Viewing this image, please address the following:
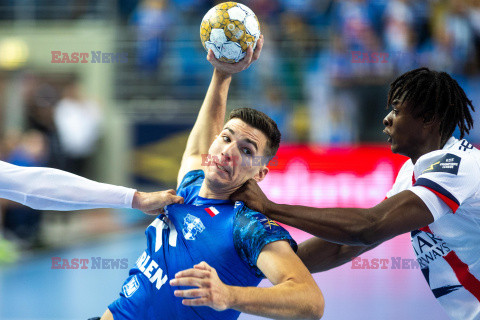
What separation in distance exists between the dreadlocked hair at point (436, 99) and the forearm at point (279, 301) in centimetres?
144

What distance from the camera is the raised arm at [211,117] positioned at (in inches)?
164

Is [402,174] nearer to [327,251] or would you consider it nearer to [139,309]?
[327,251]

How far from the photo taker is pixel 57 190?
3.81 metres

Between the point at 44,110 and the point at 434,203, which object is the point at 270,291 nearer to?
the point at 434,203

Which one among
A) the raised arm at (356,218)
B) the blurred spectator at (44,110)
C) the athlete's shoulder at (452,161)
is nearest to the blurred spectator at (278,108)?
the blurred spectator at (44,110)

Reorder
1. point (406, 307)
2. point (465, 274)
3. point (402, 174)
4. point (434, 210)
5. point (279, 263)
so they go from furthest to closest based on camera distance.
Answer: point (406, 307) < point (402, 174) < point (465, 274) < point (434, 210) < point (279, 263)

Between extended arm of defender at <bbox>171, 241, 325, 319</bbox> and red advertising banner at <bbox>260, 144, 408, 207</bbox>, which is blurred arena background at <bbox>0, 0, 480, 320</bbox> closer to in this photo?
red advertising banner at <bbox>260, 144, 408, 207</bbox>

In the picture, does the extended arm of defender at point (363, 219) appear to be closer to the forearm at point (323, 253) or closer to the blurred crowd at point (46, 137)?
the forearm at point (323, 253)

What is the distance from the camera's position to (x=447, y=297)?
12.4ft

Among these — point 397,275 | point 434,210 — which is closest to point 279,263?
point 434,210

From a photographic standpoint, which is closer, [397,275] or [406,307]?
[406,307]

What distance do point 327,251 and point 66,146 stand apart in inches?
371

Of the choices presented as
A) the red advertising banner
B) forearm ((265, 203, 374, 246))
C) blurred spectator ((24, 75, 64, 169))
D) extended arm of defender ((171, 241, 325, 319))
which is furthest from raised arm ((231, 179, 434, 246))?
blurred spectator ((24, 75, 64, 169))

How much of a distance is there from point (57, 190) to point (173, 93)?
1043 centimetres
